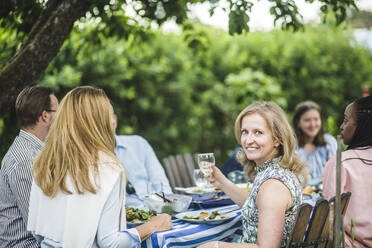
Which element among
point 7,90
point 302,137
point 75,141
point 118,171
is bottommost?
point 302,137

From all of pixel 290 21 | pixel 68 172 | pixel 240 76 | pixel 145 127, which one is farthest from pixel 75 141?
pixel 240 76

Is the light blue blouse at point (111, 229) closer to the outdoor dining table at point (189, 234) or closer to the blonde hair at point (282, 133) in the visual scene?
the outdoor dining table at point (189, 234)

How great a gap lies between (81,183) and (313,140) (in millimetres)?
3635

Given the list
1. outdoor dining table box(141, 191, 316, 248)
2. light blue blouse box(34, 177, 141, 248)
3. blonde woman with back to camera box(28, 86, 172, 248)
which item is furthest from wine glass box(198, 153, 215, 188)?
light blue blouse box(34, 177, 141, 248)

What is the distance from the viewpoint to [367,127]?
8.84ft

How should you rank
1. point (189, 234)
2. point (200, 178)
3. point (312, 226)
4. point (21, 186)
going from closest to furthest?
point (312, 226)
point (189, 234)
point (21, 186)
point (200, 178)

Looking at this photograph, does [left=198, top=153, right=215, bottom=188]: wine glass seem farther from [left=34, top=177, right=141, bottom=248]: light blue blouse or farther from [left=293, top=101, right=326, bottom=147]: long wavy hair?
[left=293, top=101, right=326, bottom=147]: long wavy hair

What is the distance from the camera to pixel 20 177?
247 centimetres

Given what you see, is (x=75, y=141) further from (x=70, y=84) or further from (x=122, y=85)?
(x=122, y=85)

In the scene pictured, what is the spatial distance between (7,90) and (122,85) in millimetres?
3565

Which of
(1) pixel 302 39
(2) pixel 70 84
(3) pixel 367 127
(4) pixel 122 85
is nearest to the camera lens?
(3) pixel 367 127

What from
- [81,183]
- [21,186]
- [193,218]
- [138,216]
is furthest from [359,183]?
[21,186]

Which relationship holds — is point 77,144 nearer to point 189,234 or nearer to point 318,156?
point 189,234

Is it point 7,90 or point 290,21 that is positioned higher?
point 290,21
